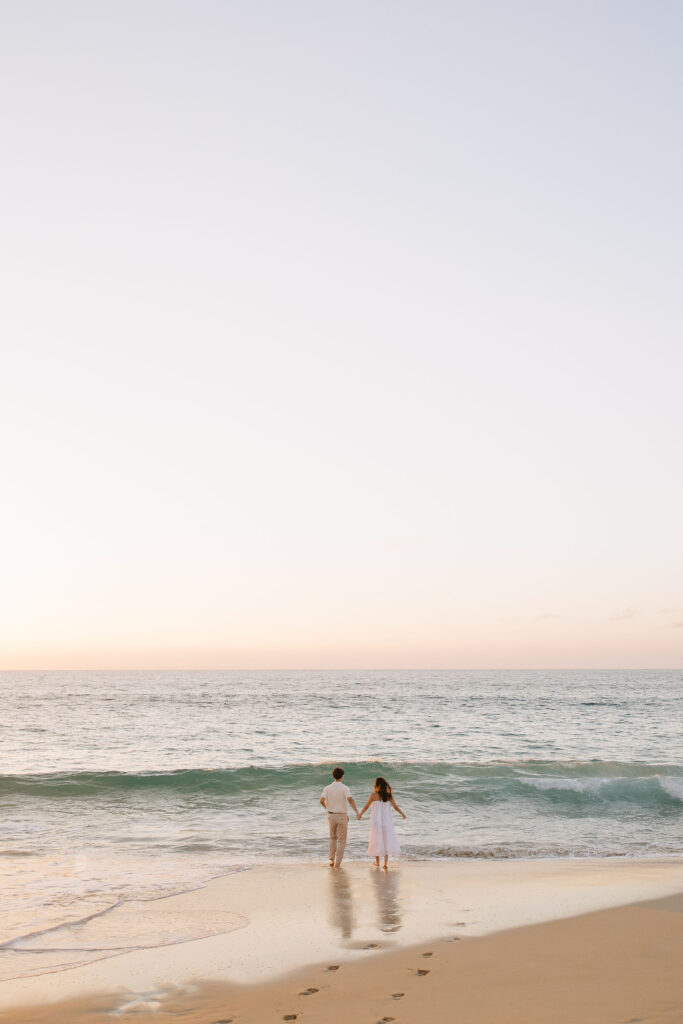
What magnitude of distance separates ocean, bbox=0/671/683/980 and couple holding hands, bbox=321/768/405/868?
1237 mm

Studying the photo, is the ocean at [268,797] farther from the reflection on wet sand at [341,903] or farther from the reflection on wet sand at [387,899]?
the reflection on wet sand at [387,899]

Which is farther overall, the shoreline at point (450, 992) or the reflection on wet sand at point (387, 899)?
the reflection on wet sand at point (387, 899)

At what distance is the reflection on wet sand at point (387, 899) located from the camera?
34.8 ft

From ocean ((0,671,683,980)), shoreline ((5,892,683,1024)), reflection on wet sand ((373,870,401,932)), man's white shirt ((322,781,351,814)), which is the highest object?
man's white shirt ((322,781,351,814))

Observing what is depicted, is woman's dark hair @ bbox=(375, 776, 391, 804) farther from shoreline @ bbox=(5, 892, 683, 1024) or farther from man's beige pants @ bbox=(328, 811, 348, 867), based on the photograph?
shoreline @ bbox=(5, 892, 683, 1024)

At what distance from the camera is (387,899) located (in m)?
12.1

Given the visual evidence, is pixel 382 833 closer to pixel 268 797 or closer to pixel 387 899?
pixel 387 899

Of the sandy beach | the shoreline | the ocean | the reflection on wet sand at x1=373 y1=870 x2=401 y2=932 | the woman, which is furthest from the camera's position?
the woman

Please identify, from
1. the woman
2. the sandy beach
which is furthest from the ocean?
the woman

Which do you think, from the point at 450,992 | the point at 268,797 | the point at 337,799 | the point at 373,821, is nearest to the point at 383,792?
the point at 373,821

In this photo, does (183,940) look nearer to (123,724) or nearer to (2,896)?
(2,896)

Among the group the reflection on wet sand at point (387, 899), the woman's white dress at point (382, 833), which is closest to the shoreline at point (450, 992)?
the reflection on wet sand at point (387, 899)

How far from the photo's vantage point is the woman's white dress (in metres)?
14.9

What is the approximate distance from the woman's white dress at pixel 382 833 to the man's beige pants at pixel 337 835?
Result: 0.52 metres
